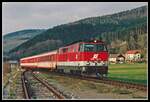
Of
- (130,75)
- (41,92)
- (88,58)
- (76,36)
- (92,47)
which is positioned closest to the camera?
(41,92)

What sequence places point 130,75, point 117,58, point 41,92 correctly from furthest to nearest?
point 117,58
point 130,75
point 41,92

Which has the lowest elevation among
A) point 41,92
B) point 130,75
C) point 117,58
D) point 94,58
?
point 41,92

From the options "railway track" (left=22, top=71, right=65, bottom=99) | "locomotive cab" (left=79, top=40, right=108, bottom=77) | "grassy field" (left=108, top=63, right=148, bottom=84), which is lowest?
"railway track" (left=22, top=71, right=65, bottom=99)

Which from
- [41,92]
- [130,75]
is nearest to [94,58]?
[130,75]

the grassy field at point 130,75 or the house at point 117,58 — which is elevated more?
the house at point 117,58

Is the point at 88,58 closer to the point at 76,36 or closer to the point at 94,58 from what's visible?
the point at 94,58

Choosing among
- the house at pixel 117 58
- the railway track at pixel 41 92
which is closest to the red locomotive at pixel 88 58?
the railway track at pixel 41 92

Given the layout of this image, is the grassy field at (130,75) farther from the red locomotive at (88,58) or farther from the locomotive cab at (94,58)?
the red locomotive at (88,58)

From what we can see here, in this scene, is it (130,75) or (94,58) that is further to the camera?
(130,75)

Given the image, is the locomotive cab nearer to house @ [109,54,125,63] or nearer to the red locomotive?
the red locomotive

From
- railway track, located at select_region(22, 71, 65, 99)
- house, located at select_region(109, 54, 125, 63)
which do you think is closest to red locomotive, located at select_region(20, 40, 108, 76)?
railway track, located at select_region(22, 71, 65, 99)

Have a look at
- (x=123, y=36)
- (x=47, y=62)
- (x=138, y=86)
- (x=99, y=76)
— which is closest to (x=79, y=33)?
(x=47, y=62)

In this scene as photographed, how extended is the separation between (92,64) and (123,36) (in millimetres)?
65458

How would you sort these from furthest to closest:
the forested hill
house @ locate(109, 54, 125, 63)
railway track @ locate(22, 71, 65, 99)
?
house @ locate(109, 54, 125, 63) < the forested hill < railway track @ locate(22, 71, 65, 99)
